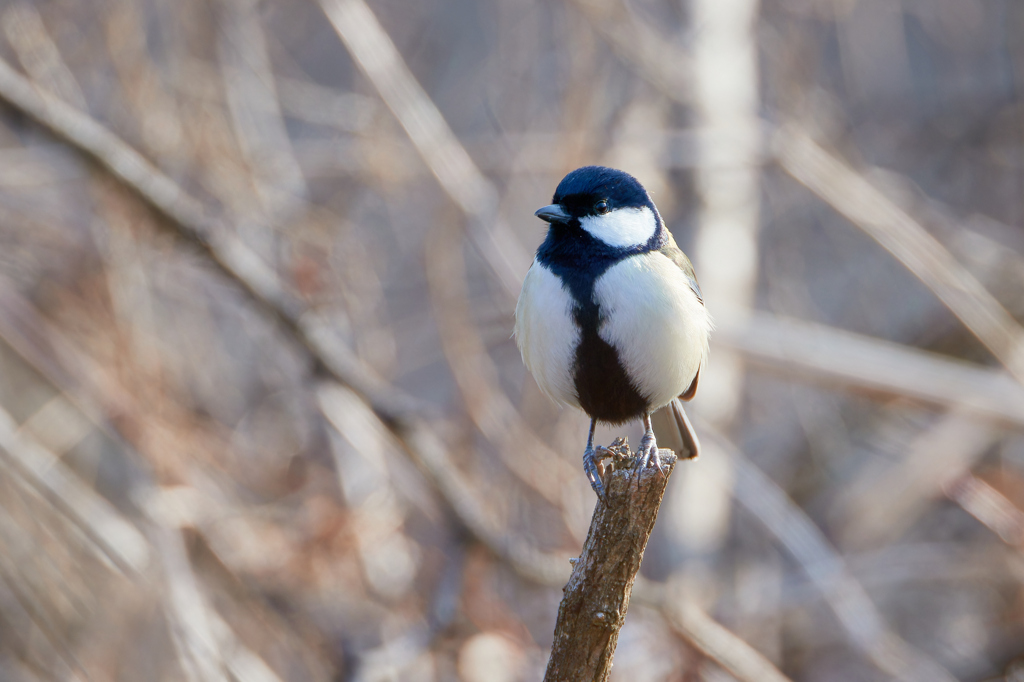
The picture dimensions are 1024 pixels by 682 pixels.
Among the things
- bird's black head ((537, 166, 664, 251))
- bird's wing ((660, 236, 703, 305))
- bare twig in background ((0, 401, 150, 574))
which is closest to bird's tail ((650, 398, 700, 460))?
bird's wing ((660, 236, 703, 305))

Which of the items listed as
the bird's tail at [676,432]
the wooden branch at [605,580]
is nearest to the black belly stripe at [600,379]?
the bird's tail at [676,432]

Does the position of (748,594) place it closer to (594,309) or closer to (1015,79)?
(594,309)

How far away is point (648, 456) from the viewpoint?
161 centimetres

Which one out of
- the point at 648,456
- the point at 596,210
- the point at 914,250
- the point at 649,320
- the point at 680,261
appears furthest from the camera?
the point at 914,250

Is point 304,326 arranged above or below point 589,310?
above

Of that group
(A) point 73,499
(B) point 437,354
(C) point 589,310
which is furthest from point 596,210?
(B) point 437,354

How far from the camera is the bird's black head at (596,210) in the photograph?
184 centimetres

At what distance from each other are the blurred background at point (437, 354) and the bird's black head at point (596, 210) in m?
1.33

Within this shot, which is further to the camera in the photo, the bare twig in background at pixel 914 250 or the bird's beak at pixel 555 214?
the bare twig in background at pixel 914 250

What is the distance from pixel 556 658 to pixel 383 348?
120 inches

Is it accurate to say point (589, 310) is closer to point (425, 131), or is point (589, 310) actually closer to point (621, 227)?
point (621, 227)

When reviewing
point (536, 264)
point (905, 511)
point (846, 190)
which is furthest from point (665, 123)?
point (536, 264)

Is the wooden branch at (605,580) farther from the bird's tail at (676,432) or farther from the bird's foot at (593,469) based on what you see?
the bird's tail at (676,432)

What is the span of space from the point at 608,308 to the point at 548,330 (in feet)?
0.48
